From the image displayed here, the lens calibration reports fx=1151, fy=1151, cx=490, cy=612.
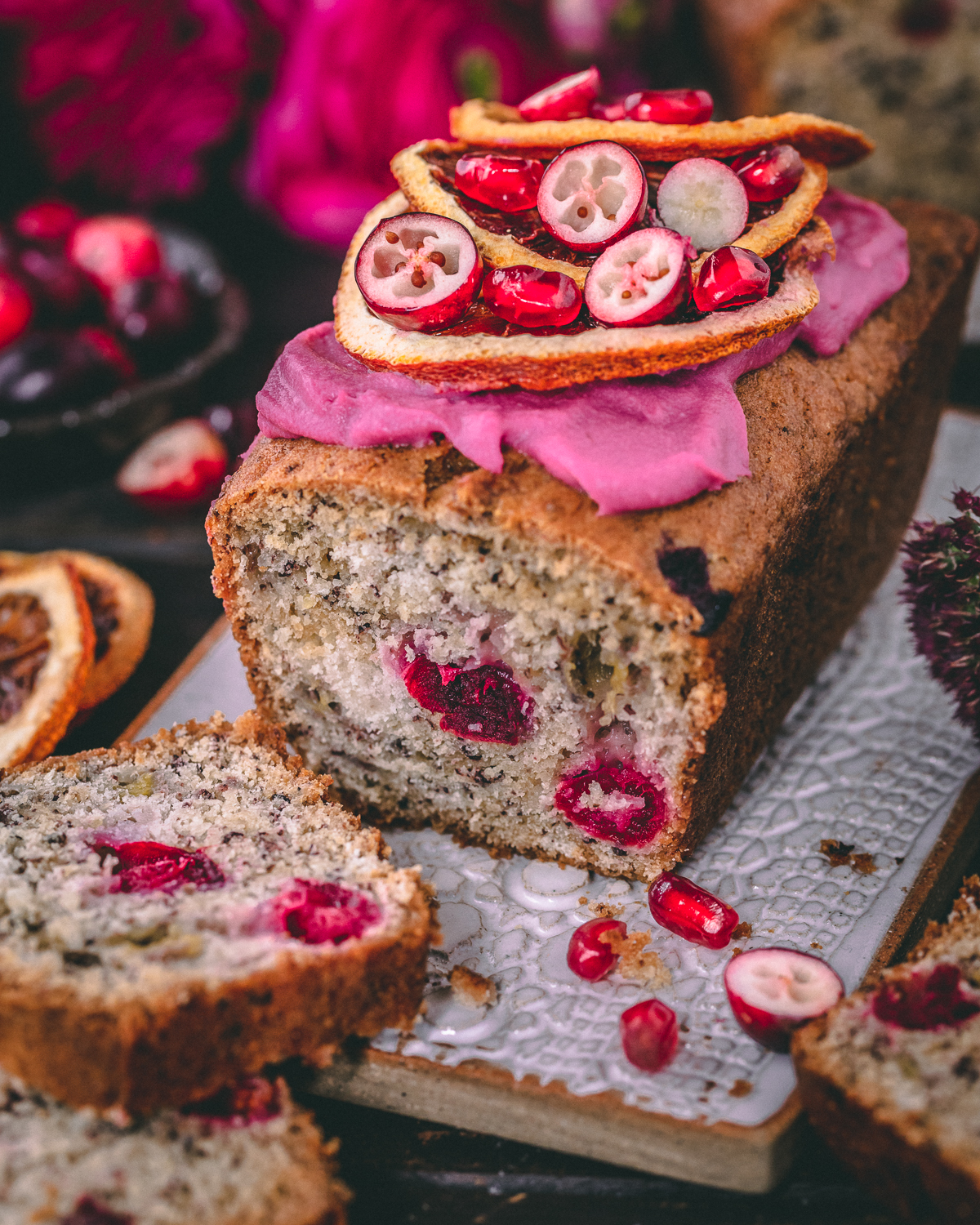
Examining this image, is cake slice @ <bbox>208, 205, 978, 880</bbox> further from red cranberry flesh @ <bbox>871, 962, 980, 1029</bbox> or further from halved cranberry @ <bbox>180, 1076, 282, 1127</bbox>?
halved cranberry @ <bbox>180, 1076, 282, 1127</bbox>

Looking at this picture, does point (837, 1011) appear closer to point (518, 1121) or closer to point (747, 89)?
point (518, 1121)

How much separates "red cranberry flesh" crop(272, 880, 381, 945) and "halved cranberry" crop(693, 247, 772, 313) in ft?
5.05

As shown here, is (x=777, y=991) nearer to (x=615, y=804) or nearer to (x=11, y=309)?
(x=615, y=804)

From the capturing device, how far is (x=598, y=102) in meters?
3.40

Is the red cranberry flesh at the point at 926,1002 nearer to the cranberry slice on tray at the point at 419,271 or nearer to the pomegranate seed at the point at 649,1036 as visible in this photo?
the pomegranate seed at the point at 649,1036

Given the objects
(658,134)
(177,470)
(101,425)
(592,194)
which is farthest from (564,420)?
(101,425)

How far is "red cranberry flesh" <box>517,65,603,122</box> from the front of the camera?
319 centimetres

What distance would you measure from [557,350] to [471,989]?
1.44 m

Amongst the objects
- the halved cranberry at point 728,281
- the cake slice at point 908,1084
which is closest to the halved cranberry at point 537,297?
the halved cranberry at point 728,281

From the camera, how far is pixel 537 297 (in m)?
2.55

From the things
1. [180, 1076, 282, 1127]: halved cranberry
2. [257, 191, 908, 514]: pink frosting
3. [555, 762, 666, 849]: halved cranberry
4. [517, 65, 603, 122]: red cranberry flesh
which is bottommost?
[180, 1076, 282, 1127]: halved cranberry

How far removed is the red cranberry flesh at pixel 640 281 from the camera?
8.38ft

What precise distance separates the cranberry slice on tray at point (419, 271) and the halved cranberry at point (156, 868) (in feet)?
4.28

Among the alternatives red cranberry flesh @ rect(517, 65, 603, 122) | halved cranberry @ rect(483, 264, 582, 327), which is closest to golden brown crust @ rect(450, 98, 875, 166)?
red cranberry flesh @ rect(517, 65, 603, 122)
